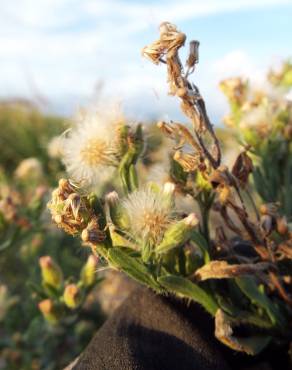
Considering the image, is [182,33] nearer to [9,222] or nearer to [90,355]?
[90,355]

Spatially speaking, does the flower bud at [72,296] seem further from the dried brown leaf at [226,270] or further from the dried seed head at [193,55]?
the dried seed head at [193,55]

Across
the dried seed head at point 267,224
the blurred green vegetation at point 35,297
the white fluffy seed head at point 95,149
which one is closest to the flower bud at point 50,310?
the blurred green vegetation at point 35,297

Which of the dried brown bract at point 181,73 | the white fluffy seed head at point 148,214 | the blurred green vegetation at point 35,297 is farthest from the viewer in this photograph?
the blurred green vegetation at point 35,297

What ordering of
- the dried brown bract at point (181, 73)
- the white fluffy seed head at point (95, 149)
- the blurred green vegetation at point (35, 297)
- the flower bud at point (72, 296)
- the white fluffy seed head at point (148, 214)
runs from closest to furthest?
1. the dried brown bract at point (181, 73)
2. the white fluffy seed head at point (148, 214)
3. the white fluffy seed head at point (95, 149)
4. the flower bud at point (72, 296)
5. the blurred green vegetation at point (35, 297)

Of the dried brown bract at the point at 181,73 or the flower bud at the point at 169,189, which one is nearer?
the dried brown bract at the point at 181,73

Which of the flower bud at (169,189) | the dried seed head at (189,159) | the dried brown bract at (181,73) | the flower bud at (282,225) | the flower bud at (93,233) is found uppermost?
the dried brown bract at (181,73)

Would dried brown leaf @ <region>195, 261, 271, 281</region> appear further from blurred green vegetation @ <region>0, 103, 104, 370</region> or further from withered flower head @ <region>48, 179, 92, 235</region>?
blurred green vegetation @ <region>0, 103, 104, 370</region>

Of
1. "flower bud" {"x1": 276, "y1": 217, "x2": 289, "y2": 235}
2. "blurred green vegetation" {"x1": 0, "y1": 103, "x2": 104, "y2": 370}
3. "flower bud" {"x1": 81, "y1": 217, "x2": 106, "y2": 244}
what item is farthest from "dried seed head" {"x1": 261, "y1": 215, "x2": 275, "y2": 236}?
"blurred green vegetation" {"x1": 0, "y1": 103, "x2": 104, "y2": 370}
